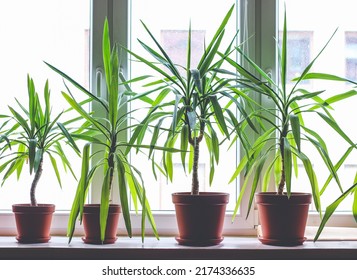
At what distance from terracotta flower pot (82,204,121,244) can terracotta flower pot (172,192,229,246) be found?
0.25m

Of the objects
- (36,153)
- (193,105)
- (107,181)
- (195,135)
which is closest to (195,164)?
(195,135)

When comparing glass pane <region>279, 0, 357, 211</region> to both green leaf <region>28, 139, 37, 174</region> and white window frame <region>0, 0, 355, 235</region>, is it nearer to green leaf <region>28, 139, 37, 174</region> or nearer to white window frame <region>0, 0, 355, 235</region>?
white window frame <region>0, 0, 355, 235</region>

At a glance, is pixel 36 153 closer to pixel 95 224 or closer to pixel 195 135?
pixel 95 224

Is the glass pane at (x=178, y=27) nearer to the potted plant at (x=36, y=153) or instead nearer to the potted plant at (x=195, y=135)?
the potted plant at (x=195, y=135)

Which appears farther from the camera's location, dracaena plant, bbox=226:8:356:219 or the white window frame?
the white window frame

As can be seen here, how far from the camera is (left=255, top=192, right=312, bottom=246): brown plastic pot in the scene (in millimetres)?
1799

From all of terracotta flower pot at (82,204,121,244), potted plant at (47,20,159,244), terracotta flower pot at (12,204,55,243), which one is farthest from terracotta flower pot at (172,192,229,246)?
terracotta flower pot at (12,204,55,243)

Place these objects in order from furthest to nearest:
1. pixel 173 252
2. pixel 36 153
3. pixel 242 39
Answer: pixel 242 39, pixel 36 153, pixel 173 252

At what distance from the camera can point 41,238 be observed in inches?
75.2

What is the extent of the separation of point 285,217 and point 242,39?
80cm

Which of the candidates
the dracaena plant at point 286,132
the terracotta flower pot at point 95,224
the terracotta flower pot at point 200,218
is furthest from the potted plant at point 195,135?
the terracotta flower pot at point 95,224

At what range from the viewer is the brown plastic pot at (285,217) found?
1.80m

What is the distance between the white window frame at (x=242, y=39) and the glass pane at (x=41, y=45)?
0.25 ft

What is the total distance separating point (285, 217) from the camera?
1.80 metres
